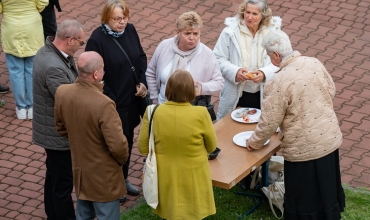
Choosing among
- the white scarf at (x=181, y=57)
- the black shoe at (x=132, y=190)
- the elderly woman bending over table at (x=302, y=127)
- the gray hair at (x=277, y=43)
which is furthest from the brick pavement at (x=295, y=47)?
the gray hair at (x=277, y=43)

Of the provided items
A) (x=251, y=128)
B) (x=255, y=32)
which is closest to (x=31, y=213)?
(x=251, y=128)

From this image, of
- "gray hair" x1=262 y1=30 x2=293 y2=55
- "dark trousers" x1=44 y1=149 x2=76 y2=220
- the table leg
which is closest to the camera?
"gray hair" x1=262 y1=30 x2=293 y2=55

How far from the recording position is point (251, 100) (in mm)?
7051

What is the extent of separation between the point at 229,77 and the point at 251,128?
1.77 feet

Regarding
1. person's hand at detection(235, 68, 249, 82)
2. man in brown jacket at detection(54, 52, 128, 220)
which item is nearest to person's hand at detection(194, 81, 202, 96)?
person's hand at detection(235, 68, 249, 82)

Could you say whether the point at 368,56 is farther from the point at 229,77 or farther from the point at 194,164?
the point at 194,164

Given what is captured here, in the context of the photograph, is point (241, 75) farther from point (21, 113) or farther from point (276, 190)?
point (21, 113)

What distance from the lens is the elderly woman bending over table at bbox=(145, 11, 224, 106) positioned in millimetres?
6410

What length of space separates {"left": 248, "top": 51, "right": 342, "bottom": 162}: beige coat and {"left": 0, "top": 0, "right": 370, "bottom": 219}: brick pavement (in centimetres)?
163

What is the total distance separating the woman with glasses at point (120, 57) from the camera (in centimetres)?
638

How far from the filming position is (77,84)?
5.57 metres

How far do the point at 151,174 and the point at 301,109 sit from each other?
52.6 inches

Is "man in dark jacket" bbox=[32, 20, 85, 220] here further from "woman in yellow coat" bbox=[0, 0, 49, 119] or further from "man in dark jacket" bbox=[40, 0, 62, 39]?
"man in dark jacket" bbox=[40, 0, 62, 39]

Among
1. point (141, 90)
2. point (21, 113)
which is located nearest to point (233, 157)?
point (141, 90)
